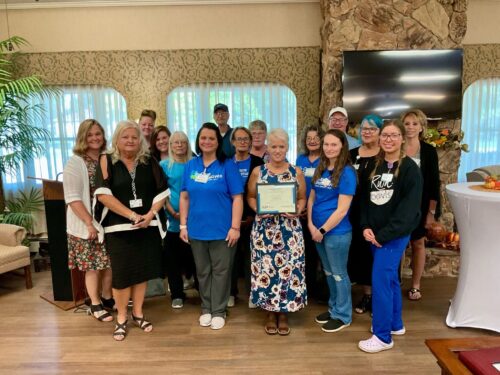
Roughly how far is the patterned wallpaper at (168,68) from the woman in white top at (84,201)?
2583 millimetres

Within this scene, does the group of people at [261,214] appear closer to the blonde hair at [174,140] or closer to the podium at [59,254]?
the blonde hair at [174,140]

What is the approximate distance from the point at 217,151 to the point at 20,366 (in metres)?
1.91

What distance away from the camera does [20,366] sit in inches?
98.7

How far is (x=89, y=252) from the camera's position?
296cm

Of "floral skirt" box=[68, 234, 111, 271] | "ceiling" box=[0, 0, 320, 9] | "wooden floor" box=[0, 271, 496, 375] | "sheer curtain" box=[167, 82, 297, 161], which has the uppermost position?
"ceiling" box=[0, 0, 320, 9]

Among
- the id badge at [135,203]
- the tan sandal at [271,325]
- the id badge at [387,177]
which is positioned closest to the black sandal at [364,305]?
the tan sandal at [271,325]

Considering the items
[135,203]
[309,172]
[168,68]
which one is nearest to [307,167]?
[309,172]

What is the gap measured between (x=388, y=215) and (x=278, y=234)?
0.74 metres

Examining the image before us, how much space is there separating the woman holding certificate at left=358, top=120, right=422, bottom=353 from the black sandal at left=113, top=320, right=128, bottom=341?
167 centimetres

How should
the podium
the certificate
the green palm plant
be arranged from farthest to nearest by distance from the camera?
the green palm plant < the podium < the certificate

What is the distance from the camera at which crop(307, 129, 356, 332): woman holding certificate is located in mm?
2600

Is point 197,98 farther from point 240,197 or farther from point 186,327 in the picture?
point 186,327

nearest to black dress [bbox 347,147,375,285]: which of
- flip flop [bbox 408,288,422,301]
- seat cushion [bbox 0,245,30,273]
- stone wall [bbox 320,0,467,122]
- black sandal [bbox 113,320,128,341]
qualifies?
flip flop [bbox 408,288,422,301]

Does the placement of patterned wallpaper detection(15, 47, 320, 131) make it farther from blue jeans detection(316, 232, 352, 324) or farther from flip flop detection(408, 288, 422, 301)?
blue jeans detection(316, 232, 352, 324)
